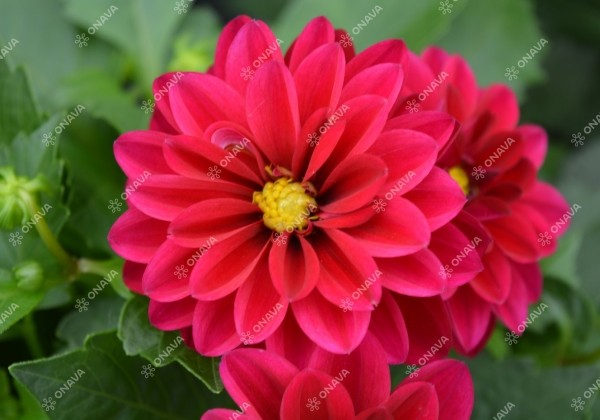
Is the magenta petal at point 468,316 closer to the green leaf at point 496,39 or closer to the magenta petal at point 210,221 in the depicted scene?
the magenta petal at point 210,221

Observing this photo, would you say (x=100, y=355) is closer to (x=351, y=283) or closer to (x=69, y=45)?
(x=351, y=283)

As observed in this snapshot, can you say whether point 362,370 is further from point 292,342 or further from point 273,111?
point 273,111

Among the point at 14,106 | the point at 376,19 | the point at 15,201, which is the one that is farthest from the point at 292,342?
the point at 376,19

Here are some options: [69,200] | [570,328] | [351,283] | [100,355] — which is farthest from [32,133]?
[570,328]

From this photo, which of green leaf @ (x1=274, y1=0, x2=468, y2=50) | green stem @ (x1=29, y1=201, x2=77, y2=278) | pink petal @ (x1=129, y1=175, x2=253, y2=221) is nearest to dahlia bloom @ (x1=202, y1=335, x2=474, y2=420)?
pink petal @ (x1=129, y1=175, x2=253, y2=221)

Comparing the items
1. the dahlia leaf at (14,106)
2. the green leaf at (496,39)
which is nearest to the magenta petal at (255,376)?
the dahlia leaf at (14,106)
